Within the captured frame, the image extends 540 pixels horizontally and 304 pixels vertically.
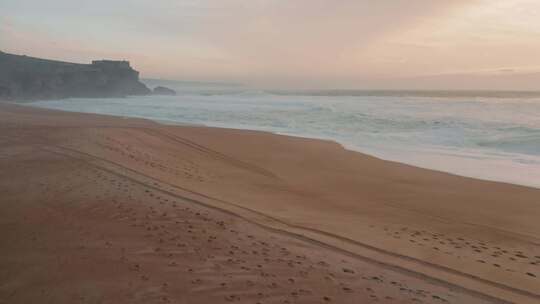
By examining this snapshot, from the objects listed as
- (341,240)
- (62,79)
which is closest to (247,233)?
(341,240)

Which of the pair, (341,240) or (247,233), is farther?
(341,240)

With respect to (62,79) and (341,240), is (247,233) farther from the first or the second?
(62,79)

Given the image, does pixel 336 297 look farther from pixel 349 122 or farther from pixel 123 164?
pixel 349 122

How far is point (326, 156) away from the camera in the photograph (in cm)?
1325

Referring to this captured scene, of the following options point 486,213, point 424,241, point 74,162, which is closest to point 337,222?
point 424,241

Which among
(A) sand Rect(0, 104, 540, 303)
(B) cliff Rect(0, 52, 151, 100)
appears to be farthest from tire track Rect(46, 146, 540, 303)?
(B) cliff Rect(0, 52, 151, 100)

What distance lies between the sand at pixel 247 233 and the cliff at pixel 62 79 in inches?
2051

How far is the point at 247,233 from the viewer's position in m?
5.32

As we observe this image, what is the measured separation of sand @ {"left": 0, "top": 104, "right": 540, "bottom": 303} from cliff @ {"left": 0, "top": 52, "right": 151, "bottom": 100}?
171 ft

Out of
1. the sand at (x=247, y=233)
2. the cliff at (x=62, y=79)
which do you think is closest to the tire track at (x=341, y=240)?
the sand at (x=247, y=233)

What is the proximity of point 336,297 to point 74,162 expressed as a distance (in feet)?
23.1

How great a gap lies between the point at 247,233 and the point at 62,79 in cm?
6770

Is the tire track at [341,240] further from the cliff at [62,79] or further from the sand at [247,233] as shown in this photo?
the cliff at [62,79]

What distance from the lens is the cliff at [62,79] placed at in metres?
55.8
